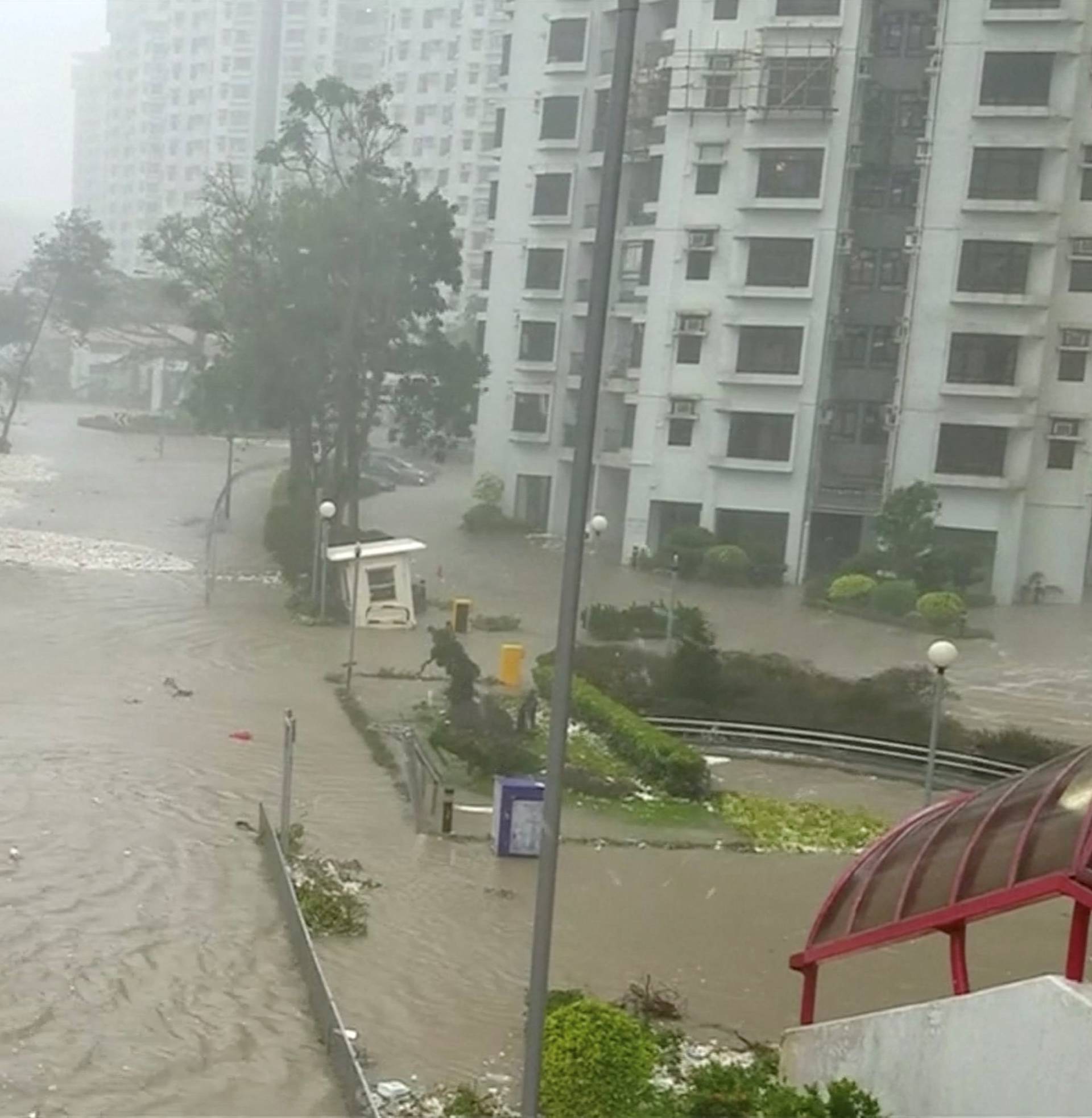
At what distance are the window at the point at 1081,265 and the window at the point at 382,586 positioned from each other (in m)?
7.64

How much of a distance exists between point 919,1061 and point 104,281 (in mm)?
26722

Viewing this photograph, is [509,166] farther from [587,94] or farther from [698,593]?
[698,593]

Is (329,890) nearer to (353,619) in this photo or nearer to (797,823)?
(797,823)

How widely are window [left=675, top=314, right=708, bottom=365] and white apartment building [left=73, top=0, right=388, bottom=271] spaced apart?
908 cm

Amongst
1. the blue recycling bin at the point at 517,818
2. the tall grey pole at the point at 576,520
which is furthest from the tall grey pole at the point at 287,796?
the tall grey pole at the point at 576,520

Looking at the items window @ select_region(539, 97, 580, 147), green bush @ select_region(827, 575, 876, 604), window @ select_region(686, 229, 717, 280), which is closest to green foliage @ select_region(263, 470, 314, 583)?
window @ select_region(686, 229, 717, 280)

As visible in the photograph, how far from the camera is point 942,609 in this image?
16516 mm

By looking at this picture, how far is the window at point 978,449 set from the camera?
57.6 feet

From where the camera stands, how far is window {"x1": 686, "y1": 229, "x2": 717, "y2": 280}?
18.1 meters

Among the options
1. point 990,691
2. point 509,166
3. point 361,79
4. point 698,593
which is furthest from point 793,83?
point 361,79

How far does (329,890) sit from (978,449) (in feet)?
38.8

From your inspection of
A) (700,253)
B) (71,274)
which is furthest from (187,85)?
(700,253)

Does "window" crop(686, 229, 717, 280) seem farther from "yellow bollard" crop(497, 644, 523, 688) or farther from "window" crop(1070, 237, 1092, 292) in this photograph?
"yellow bollard" crop(497, 644, 523, 688)

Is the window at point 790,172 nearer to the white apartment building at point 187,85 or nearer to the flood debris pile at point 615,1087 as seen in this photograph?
the white apartment building at point 187,85
